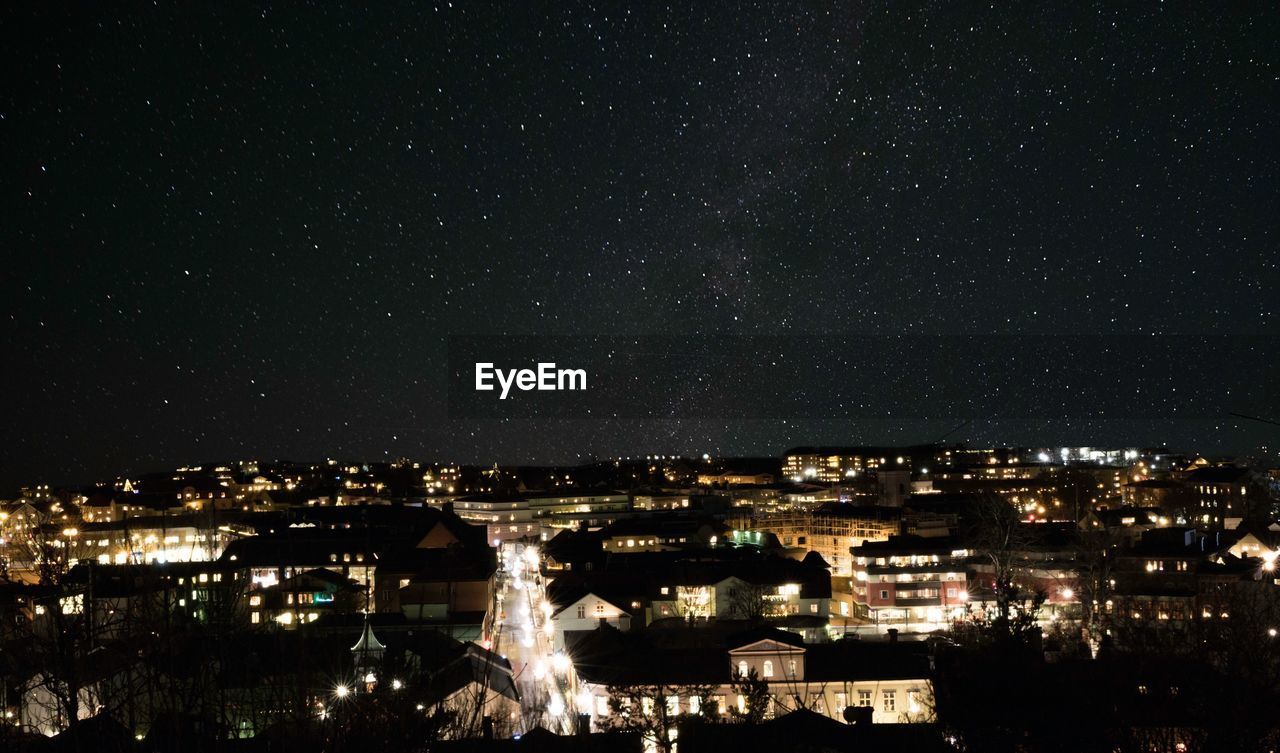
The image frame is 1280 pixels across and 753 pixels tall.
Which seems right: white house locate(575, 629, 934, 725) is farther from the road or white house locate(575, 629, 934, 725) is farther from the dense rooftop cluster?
the road

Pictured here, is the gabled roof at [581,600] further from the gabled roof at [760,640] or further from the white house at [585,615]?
the gabled roof at [760,640]

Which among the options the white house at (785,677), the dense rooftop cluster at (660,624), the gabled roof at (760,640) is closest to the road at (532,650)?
the dense rooftop cluster at (660,624)

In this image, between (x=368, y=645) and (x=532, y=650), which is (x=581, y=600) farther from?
(x=368, y=645)

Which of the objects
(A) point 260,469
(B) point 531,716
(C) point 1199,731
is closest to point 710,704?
(B) point 531,716

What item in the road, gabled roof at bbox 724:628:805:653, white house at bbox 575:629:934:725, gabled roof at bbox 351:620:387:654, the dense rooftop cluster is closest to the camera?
the dense rooftop cluster

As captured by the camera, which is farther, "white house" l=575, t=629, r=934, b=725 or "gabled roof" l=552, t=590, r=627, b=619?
"gabled roof" l=552, t=590, r=627, b=619

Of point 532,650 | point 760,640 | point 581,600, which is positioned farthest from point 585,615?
point 760,640

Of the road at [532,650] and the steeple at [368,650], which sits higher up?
the steeple at [368,650]

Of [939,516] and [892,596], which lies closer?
[892,596]

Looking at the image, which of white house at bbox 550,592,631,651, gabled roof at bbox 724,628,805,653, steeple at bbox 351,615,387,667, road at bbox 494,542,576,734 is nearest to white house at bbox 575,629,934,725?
gabled roof at bbox 724,628,805,653

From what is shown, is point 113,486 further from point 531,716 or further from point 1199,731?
point 1199,731

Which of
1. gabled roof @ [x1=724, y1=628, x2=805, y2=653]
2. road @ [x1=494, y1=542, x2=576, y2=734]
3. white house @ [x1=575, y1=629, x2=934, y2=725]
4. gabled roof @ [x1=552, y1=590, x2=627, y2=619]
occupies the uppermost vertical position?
gabled roof @ [x1=724, y1=628, x2=805, y2=653]
